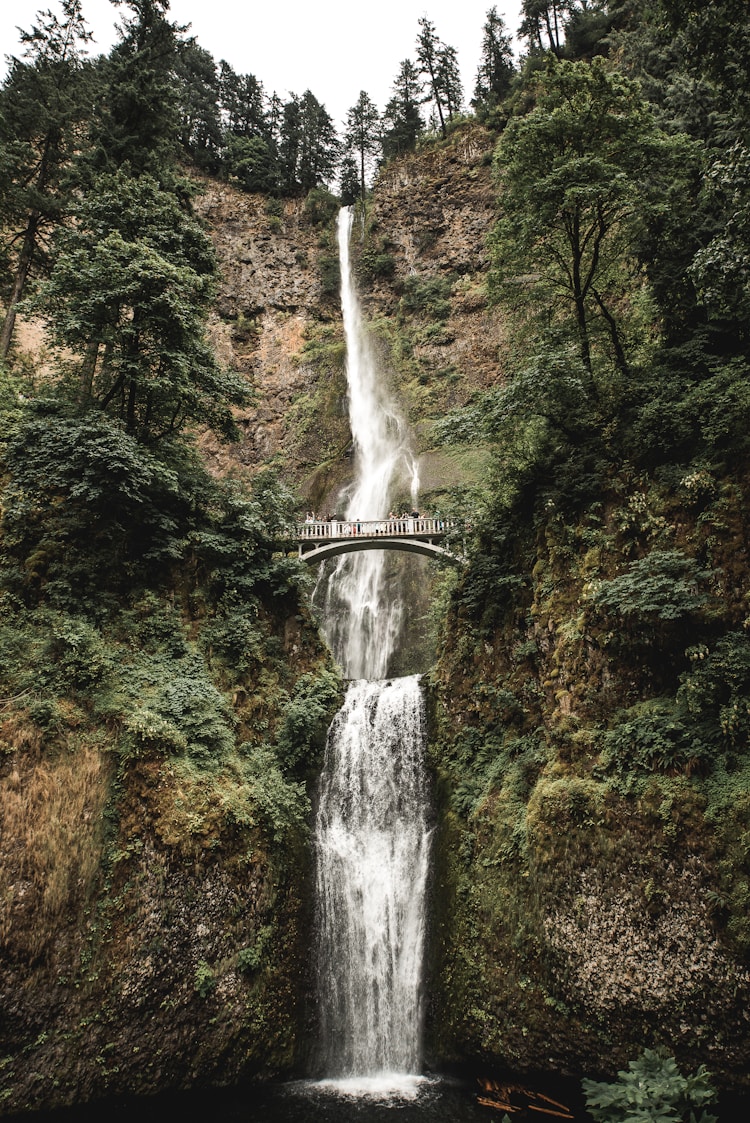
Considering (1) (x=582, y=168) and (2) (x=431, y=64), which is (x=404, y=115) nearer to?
(2) (x=431, y=64)

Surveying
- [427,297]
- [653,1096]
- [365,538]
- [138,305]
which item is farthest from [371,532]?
[427,297]

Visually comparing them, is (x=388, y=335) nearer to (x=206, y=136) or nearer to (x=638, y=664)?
(x=206, y=136)

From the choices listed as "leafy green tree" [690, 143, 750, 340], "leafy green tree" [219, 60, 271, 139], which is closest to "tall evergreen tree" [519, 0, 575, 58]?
"leafy green tree" [219, 60, 271, 139]

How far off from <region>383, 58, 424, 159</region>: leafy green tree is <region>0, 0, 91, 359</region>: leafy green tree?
92.4ft

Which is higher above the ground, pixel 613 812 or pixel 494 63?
pixel 494 63

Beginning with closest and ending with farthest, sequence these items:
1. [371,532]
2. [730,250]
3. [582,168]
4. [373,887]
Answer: [730,250], [582,168], [373,887], [371,532]

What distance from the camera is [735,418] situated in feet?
30.8

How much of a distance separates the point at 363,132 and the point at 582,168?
136ft

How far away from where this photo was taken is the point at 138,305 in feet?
42.1

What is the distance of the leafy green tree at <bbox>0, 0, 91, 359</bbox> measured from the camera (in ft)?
55.1

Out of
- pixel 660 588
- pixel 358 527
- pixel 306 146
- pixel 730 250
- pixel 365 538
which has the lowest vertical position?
pixel 660 588

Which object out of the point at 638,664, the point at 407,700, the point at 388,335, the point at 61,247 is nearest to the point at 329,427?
the point at 388,335

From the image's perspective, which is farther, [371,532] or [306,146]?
[306,146]

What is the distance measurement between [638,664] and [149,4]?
22.3m
